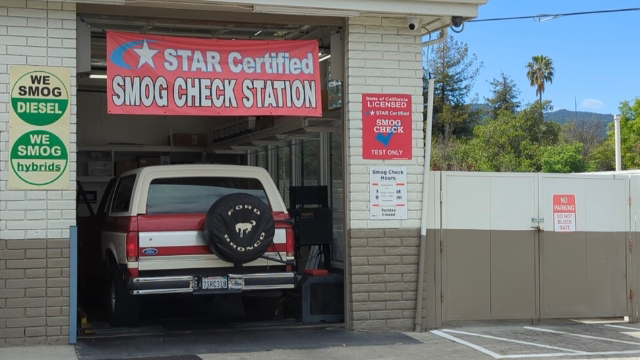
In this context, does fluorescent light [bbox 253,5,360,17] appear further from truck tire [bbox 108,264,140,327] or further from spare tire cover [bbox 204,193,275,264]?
truck tire [bbox 108,264,140,327]

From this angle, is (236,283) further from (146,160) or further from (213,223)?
(146,160)

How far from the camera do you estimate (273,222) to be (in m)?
10.5

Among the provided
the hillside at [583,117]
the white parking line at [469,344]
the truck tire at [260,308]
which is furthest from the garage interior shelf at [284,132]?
the hillside at [583,117]

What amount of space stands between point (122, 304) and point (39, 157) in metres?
2.14

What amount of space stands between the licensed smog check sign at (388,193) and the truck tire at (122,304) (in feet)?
10.3

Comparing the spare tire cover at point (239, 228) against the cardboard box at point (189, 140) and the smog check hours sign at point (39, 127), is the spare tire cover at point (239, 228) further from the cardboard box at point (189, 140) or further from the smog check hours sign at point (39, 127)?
the cardboard box at point (189, 140)

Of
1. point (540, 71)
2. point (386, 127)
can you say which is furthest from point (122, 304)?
point (540, 71)

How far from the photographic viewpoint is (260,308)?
12.1 metres

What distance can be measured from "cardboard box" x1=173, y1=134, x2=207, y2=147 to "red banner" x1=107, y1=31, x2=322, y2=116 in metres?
7.94

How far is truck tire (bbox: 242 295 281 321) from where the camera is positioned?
12086mm

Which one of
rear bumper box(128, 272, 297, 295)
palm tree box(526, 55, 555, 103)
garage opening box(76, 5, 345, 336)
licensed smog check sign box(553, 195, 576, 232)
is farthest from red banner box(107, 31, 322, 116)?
palm tree box(526, 55, 555, 103)

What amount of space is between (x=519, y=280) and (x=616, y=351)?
6.40 feet

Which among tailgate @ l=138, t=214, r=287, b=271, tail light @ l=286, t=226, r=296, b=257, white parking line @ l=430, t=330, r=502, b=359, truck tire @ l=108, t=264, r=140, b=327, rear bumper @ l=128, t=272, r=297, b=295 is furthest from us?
truck tire @ l=108, t=264, r=140, b=327

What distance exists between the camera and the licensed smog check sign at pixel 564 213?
1231 cm
